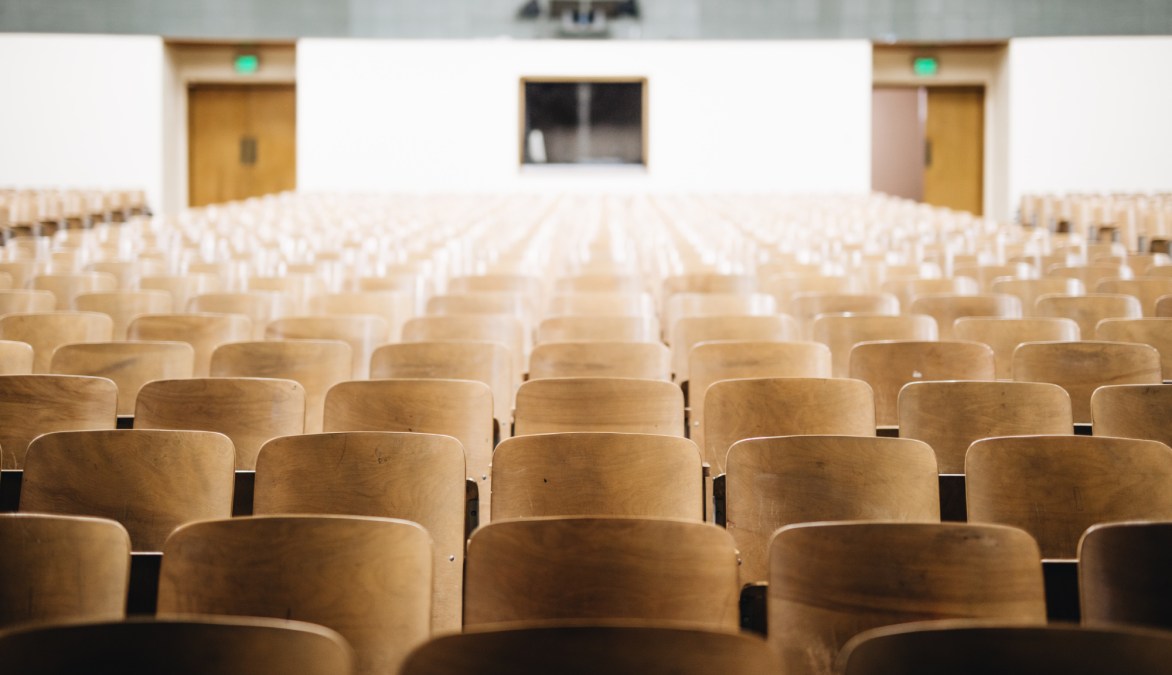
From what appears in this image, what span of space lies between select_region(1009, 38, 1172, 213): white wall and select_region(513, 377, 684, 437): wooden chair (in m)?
15.8

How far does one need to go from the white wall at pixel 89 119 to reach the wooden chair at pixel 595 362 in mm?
15460

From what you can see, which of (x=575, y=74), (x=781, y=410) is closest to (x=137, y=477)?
(x=781, y=410)

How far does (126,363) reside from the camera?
3443 mm

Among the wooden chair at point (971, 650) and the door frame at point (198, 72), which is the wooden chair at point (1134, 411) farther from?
the door frame at point (198, 72)

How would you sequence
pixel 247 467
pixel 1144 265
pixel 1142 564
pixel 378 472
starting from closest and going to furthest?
→ pixel 1142 564
pixel 378 472
pixel 247 467
pixel 1144 265

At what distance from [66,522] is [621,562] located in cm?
89

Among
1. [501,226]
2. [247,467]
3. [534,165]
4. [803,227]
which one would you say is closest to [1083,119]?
[534,165]

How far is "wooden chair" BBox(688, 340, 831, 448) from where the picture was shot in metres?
3.38

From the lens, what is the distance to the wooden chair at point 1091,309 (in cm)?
423

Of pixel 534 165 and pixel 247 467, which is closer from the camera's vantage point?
pixel 247 467

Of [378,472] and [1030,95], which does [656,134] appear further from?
[378,472]

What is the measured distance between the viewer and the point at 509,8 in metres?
16.9

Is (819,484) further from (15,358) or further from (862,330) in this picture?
(15,358)

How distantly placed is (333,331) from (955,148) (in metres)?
16.5
